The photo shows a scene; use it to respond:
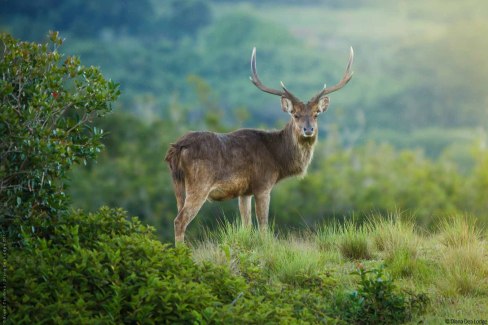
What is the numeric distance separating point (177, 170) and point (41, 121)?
9.84ft

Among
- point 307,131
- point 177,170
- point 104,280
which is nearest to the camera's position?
point 104,280

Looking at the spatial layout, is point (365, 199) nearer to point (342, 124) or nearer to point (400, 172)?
point (400, 172)

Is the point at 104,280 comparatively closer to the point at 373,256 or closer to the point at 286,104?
the point at 373,256

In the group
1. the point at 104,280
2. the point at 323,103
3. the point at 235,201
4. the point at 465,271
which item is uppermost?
the point at 323,103

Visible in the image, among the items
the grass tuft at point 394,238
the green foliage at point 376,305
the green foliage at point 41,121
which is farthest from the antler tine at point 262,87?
the green foliage at point 376,305

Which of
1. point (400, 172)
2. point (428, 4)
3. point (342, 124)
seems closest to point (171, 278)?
point (400, 172)

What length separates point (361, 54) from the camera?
120062 millimetres

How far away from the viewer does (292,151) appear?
38.5 feet

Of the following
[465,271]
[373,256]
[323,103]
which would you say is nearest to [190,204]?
[373,256]

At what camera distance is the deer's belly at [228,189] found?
1064 cm

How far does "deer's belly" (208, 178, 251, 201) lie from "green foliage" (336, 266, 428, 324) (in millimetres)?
3183

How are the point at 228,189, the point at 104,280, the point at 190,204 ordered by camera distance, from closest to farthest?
the point at 104,280 → the point at 190,204 → the point at 228,189

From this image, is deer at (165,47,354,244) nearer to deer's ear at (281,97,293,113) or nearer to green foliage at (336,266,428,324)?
deer's ear at (281,97,293,113)

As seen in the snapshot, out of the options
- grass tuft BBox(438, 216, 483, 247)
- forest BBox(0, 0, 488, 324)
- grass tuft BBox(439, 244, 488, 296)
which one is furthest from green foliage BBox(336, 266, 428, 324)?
grass tuft BBox(438, 216, 483, 247)
